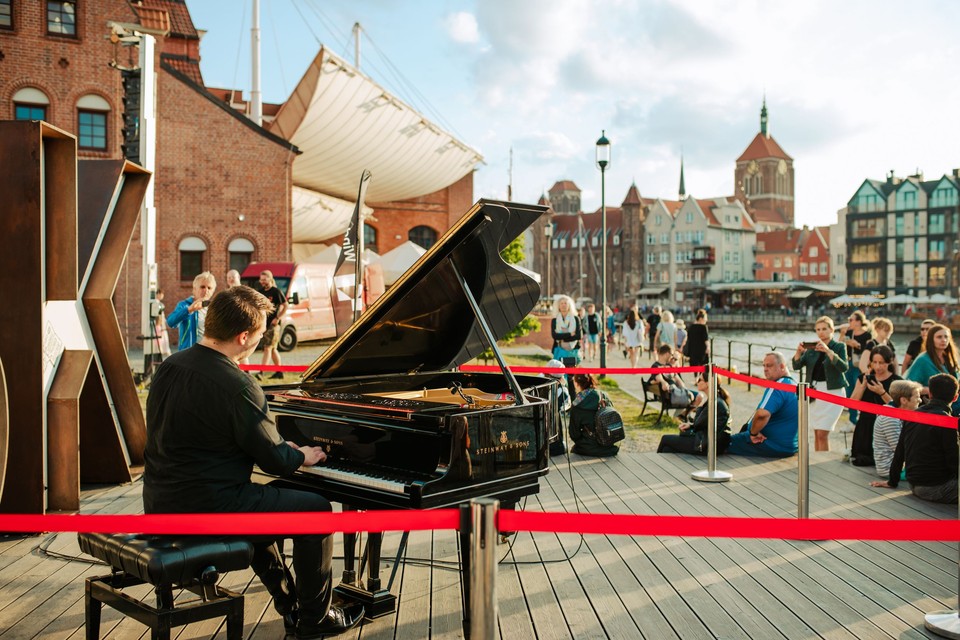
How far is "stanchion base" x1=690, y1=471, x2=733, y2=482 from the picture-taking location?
791 centimetres

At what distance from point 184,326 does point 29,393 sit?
233 inches

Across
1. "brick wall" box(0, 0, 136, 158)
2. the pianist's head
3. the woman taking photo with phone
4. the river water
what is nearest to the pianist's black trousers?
the pianist's head

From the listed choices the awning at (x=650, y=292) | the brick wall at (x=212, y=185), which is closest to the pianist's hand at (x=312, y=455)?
the brick wall at (x=212, y=185)

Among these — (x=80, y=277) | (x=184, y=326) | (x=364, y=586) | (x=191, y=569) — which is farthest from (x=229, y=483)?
(x=184, y=326)

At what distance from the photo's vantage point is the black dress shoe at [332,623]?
13.1ft

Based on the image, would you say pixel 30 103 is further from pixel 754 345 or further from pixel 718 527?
pixel 718 527

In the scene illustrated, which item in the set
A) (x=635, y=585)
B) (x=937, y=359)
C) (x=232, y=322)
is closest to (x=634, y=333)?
(x=937, y=359)

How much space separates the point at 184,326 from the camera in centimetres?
1179

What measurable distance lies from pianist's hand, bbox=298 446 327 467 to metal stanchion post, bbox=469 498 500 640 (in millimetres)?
1446

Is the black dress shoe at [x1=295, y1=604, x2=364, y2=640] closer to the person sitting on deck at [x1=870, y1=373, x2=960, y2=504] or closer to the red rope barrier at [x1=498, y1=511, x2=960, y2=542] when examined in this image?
the red rope barrier at [x1=498, y1=511, x2=960, y2=542]

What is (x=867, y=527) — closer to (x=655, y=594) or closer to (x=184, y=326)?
(x=655, y=594)

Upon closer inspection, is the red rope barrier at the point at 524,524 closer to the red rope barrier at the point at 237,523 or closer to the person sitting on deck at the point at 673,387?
the red rope barrier at the point at 237,523

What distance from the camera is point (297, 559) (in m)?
3.84

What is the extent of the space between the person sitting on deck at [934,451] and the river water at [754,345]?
331 inches
